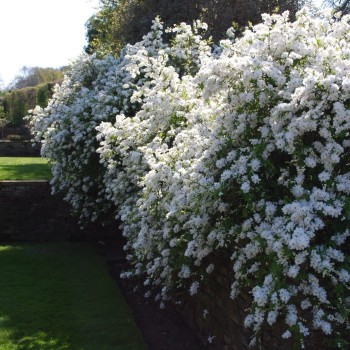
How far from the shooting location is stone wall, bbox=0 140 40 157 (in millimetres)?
24000

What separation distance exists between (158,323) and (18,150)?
19.0 meters

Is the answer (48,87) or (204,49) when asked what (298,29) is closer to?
(204,49)

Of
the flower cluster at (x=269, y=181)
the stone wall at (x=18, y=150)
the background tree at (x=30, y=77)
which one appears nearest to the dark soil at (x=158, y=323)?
the flower cluster at (x=269, y=181)

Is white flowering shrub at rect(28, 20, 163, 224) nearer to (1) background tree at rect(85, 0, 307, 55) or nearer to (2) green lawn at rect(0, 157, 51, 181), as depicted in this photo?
(2) green lawn at rect(0, 157, 51, 181)

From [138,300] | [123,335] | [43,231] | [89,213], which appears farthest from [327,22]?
[43,231]

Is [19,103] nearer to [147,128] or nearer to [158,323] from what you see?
[147,128]

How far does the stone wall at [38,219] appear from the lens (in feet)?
37.4

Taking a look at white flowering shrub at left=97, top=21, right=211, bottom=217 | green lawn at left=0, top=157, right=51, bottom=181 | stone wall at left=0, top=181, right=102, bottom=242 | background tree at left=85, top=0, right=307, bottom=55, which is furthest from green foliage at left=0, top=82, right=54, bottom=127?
white flowering shrub at left=97, top=21, right=211, bottom=217

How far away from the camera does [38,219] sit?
11469 millimetres

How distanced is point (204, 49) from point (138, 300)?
3880mm

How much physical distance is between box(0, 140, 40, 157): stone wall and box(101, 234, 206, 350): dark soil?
16.4 meters

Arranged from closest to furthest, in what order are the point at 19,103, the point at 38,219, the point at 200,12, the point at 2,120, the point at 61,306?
the point at 61,306, the point at 38,219, the point at 200,12, the point at 2,120, the point at 19,103

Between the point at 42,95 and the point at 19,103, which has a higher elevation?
the point at 42,95

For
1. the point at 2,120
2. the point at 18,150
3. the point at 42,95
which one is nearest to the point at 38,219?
the point at 18,150
